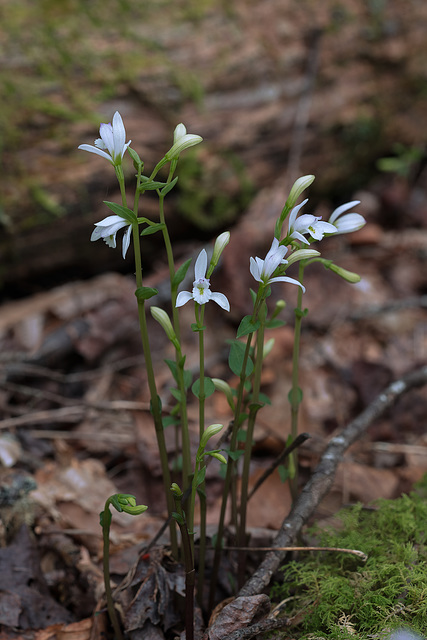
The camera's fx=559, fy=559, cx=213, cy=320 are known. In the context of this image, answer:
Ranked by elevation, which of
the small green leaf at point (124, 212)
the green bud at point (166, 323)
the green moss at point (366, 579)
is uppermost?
the small green leaf at point (124, 212)

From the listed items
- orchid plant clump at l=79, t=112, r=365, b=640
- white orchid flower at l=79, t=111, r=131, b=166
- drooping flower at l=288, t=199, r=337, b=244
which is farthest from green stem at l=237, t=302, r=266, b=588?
white orchid flower at l=79, t=111, r=131, b=166

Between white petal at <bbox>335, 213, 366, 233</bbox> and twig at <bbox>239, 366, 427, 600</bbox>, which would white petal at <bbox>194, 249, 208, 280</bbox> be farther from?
twig at <bbox>239, 366, 427, 600</bbox>

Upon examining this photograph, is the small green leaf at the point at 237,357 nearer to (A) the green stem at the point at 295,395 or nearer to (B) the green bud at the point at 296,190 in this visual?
(A) the green stem at the point at 295,395

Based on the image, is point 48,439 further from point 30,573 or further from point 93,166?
point 93,166

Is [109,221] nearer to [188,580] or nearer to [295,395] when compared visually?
[295,395]

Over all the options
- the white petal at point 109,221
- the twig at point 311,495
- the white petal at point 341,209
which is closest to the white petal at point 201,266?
the white petal at point 109,221

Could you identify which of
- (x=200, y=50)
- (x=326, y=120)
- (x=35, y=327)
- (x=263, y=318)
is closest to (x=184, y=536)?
(x=263, y=318)

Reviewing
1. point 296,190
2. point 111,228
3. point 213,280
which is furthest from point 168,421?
point 213,280
